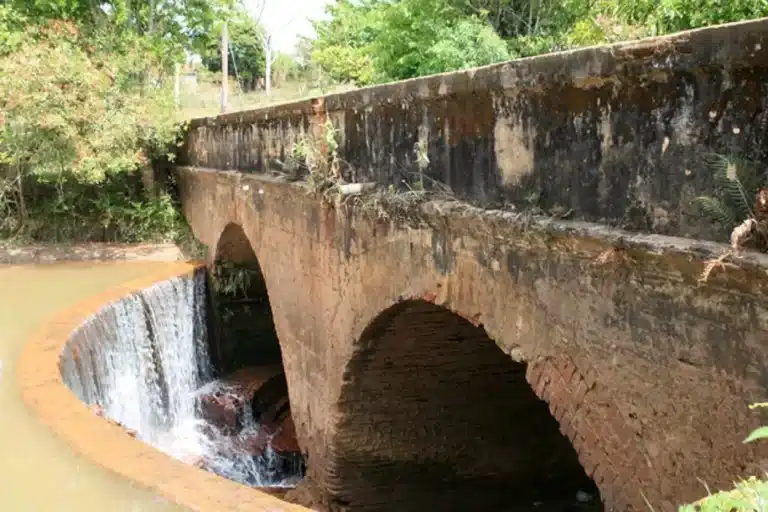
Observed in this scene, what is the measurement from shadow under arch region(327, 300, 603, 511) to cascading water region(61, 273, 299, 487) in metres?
2.24

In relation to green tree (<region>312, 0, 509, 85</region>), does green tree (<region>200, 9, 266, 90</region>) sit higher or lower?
higher

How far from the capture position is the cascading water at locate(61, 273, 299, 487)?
26.3 ft

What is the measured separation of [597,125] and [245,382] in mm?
7948

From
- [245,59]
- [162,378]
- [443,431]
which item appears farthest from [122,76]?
[245,59]

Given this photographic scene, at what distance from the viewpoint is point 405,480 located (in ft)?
21.8

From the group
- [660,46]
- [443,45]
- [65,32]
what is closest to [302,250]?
[660,46]

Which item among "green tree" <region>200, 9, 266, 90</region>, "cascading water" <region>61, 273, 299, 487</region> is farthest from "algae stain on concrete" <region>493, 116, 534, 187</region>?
"green tree" <region>200, 9, 266, 90</region>

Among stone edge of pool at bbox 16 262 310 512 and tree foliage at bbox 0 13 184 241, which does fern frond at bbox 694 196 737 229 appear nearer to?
stone edge of pool at bbox 16 262 310 512

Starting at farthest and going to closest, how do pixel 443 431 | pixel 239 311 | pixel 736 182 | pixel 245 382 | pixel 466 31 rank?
pixel 466 31, pixel 239 311, pixel 245 382, pixel 443 431, pixel 736 182

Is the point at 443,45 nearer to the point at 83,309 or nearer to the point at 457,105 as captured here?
the point at 83,309

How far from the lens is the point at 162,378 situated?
945cm

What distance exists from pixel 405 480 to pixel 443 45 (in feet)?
27.6

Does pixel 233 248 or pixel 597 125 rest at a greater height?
pixel 597 125

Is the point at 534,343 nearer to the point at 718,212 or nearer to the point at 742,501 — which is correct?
the point at 718,212
